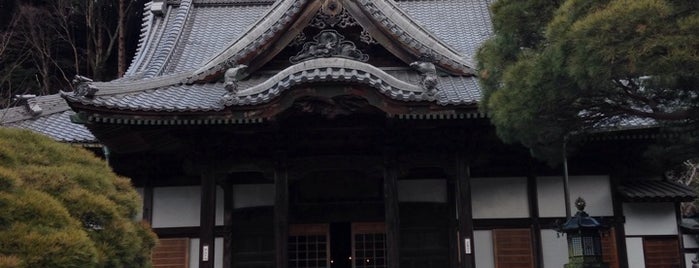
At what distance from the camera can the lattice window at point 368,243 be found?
40.6 feet

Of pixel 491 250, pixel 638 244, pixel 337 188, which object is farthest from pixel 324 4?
pixel 638 244

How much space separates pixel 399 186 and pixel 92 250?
798 cm

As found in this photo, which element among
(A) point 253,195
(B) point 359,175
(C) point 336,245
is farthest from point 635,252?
(A) point 253,195

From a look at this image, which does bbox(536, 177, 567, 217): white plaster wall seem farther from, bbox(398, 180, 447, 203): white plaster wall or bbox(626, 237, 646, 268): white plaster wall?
bbox(398, 180, 447, 203): white plaster wall

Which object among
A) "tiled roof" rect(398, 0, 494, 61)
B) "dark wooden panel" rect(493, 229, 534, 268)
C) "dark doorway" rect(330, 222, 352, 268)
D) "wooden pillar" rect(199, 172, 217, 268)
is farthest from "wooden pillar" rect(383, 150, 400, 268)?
"tiled roof" rect(398, 0, 494, 61)

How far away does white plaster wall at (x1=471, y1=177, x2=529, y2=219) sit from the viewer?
1230 centimetres

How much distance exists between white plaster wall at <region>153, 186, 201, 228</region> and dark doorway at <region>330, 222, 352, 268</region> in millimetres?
2724

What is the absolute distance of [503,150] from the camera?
1199cm

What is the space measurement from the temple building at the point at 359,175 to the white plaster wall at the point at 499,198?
0.02 m

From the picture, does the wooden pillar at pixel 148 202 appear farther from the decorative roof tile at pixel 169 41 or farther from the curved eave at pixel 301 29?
the decorative roof tile at pixel 169 41

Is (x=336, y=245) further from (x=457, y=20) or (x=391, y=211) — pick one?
(x=457, y=20)

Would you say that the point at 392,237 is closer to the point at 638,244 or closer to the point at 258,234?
the point at 258,234

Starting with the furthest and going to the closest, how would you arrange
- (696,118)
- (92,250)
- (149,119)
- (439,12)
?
(439,12) → (149,119) → (696,118) → (92,250)

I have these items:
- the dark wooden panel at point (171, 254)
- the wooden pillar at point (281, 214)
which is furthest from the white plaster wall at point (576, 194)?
the dark wooden panel at point (171, 254)
